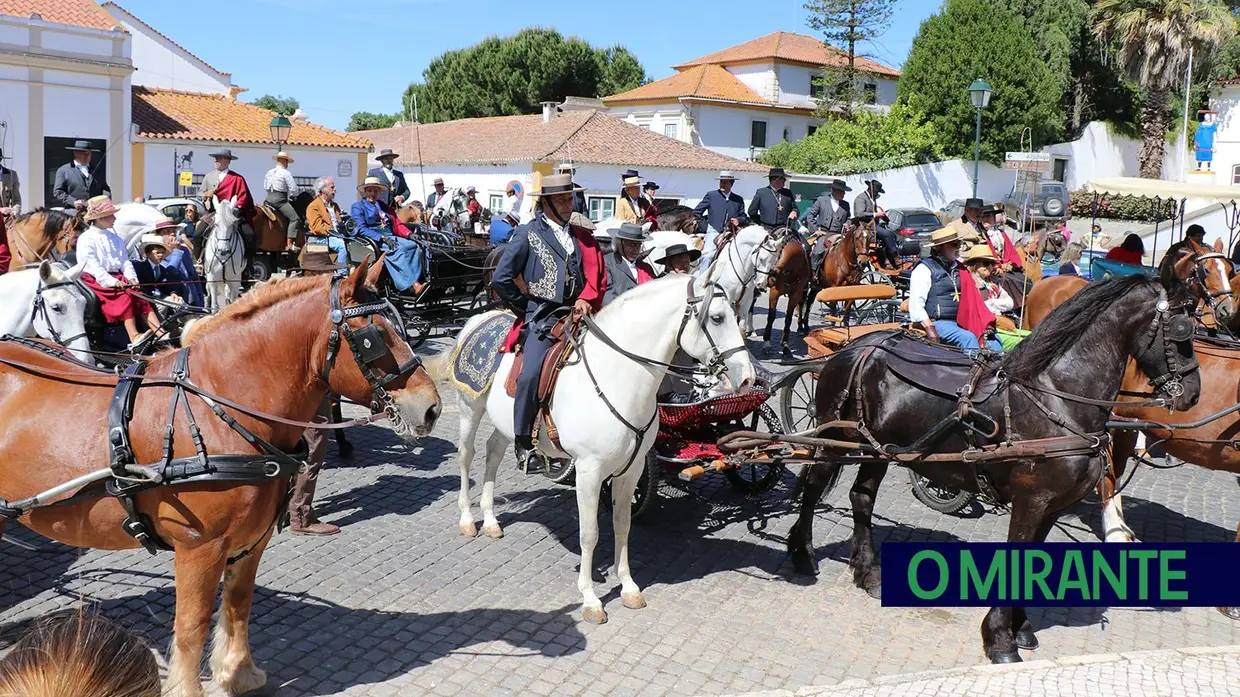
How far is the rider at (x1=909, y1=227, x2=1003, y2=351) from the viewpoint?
8266 millimetres

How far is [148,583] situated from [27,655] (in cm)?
502

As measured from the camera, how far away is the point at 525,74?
192ft

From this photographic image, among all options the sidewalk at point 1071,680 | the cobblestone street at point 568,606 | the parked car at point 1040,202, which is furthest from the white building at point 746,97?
the sidewalk at point 1071,680

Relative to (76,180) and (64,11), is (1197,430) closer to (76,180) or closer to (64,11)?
(76,180)

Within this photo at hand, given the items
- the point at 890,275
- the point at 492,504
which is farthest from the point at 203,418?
the point at 890,275

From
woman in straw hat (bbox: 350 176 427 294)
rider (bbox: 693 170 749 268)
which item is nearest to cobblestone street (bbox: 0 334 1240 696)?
woman in straw hat (bbox: 350 176 427 294)

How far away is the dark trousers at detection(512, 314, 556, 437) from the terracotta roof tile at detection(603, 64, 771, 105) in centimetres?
4453

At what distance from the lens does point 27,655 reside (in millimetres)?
1893

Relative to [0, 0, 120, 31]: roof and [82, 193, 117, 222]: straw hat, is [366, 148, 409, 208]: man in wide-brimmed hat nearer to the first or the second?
[82, 193, 117, 222]: straw hat

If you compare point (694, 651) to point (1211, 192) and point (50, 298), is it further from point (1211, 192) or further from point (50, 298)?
point (1211, 192)

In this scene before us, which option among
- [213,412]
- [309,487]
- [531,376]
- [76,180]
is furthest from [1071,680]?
[76,180]

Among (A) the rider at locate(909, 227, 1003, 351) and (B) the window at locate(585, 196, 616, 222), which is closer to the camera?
(A) the rider at locate(909, 227, 1003, 351)

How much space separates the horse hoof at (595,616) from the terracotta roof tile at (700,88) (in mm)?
45528

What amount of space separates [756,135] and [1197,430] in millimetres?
45785
